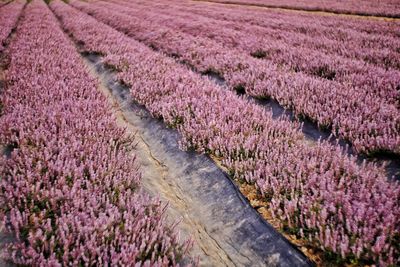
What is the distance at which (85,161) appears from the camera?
3.42 m

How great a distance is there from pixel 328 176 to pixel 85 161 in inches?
99.5

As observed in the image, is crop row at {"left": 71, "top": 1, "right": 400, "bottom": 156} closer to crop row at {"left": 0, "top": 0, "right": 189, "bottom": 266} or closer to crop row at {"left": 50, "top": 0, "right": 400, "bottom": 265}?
crop row at {"left": 50, "top": 0, "right": 400, "bottom": 265}

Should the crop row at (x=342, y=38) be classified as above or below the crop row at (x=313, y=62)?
above

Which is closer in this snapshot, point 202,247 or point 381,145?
point 202,247

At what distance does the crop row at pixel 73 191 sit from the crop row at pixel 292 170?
3.15 feet

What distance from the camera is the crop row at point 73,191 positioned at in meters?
2.34

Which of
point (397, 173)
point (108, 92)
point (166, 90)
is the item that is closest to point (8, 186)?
point (166, 90)

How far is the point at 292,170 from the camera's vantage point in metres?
3.19

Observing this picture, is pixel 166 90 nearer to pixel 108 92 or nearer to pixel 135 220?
pixel 108 92

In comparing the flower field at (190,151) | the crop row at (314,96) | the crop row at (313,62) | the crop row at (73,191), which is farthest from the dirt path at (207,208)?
the crop row at (313,62)

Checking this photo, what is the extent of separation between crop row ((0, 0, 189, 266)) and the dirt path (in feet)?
0.91

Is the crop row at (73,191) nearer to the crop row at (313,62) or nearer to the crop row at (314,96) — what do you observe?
the crop row at (314,96)

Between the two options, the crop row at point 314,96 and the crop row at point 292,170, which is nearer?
the crop row at point 292,170

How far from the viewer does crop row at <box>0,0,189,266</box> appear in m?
2.34
